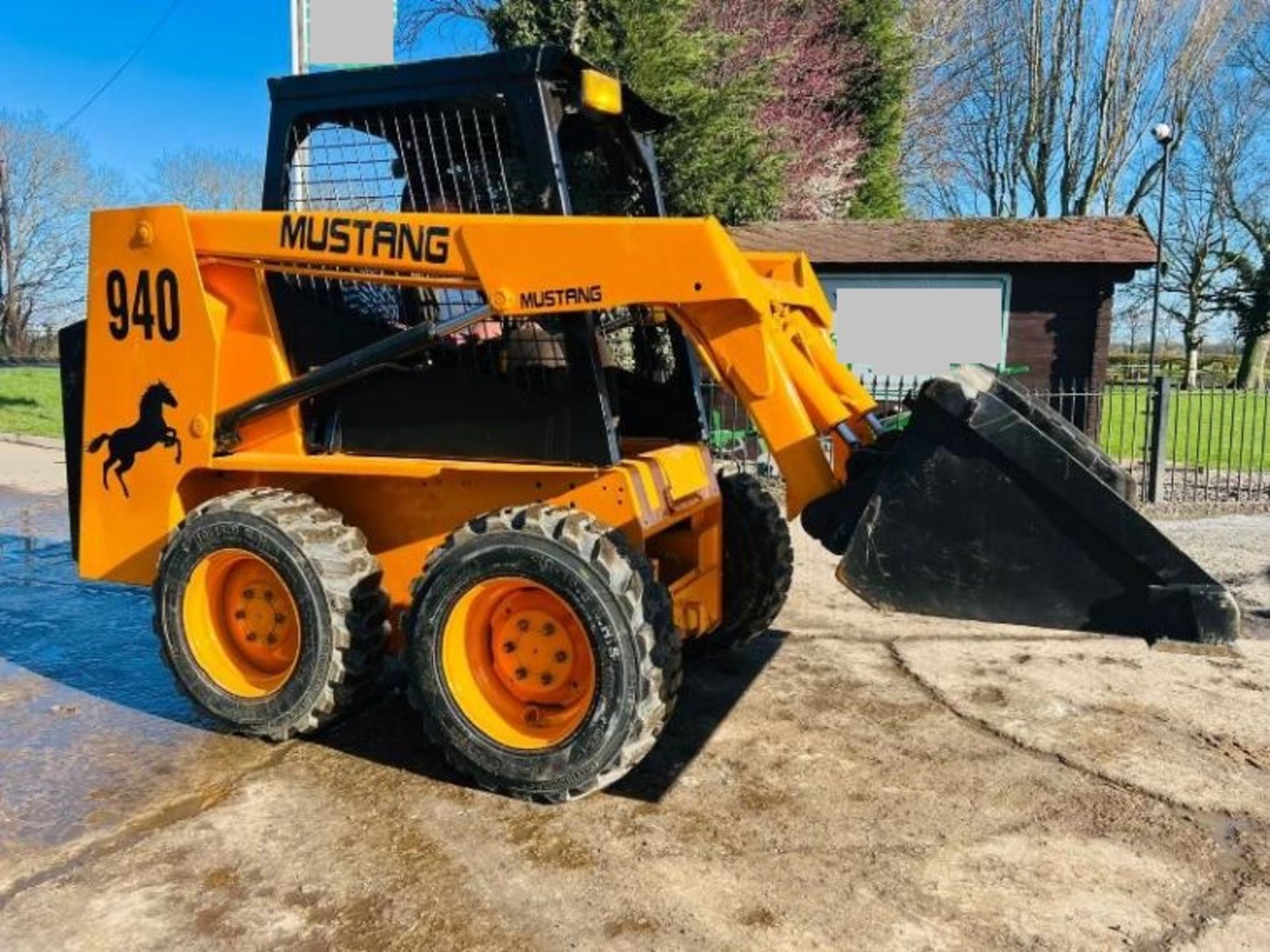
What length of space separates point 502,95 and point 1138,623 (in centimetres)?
283

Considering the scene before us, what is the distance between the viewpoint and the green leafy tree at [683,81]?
12.6 meters

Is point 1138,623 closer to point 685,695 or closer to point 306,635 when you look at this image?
point 685,695

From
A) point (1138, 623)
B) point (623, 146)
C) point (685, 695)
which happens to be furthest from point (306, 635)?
point (1138, 623)

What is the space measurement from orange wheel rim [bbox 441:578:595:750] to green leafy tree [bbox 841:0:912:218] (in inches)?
761

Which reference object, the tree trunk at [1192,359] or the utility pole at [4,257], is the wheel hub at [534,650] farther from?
the utility pole at [4,257]

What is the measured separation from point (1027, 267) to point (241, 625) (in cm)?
1243

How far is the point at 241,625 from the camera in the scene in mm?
4492

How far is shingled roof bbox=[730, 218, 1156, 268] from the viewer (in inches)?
544

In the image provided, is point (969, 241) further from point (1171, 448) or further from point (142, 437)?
point (142, 437)

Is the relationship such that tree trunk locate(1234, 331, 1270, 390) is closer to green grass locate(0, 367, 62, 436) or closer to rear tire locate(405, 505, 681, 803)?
green grass locate(0, 367, 62, 436)

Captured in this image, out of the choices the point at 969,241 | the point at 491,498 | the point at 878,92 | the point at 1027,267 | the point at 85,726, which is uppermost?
the point at 878,92

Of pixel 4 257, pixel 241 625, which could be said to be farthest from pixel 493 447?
pixel 4 257

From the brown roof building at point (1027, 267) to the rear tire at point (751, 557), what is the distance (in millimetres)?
9470

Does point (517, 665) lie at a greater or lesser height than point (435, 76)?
lesser
